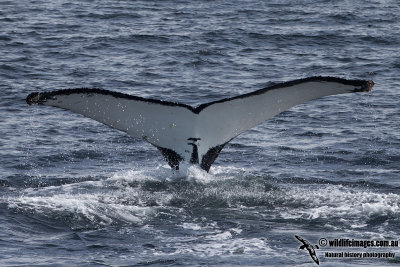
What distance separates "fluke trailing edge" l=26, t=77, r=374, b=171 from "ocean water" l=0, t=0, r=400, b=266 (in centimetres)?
40

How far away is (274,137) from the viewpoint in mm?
15773

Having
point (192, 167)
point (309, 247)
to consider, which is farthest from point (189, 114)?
point (309, 247)

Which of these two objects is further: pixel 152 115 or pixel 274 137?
pixel 274 137

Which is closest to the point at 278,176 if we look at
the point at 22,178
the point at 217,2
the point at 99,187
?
the point at 99,187

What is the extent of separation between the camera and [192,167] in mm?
10750

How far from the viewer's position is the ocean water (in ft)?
31.2

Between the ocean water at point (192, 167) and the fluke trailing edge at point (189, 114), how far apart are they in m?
0.40

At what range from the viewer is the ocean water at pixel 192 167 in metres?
9.52

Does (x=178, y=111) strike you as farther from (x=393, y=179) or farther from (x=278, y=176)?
(x=393, y=179)

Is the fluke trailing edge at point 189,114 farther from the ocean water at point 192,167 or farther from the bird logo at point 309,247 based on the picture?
the bird logo at point 309,247

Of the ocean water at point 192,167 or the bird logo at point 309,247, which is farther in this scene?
the ocean water at point 192,167

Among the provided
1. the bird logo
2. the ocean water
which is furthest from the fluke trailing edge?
the bird logo

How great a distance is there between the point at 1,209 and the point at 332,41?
50.6 ft

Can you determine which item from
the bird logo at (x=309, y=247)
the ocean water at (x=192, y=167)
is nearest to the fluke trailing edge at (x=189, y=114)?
the ocean water at (x=192, y=167)
